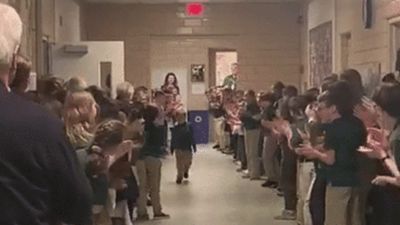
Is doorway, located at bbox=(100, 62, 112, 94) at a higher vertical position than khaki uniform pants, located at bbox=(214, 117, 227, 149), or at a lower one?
higher

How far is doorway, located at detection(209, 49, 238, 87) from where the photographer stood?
23109 mm

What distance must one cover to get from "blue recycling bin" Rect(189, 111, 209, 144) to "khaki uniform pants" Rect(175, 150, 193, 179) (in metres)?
8.35

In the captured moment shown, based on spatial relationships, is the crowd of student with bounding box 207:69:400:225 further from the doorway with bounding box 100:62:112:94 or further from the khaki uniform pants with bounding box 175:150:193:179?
the doorway with bounding box 100:62:112:94

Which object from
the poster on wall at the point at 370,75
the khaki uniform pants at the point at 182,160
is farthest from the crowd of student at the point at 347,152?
the khaki uniform pants at the point at 182,160

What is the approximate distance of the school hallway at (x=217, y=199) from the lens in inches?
408

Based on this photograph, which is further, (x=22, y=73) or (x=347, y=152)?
(x=347, y=152)

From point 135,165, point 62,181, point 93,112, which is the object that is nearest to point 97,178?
point 93,112

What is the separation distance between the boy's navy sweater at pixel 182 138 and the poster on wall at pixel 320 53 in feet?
12.6

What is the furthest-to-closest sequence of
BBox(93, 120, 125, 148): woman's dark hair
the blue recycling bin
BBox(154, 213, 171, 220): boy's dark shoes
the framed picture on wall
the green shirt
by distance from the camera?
1. the framed picture on wall
2. the blue recycling bin
3. BBox(154, 213, 171, 220): boy's dark shoes
4. the green shirt
5. BBox(93, 120, 125, 148): woman's dark hair

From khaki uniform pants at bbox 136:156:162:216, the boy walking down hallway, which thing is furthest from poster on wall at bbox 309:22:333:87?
khaki uniform pants at bbox 136:156:162:216

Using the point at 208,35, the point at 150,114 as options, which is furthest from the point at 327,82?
the point at 208,35

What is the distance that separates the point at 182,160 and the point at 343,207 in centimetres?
725

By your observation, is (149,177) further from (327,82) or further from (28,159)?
(28,159)

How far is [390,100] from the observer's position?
240 inches
